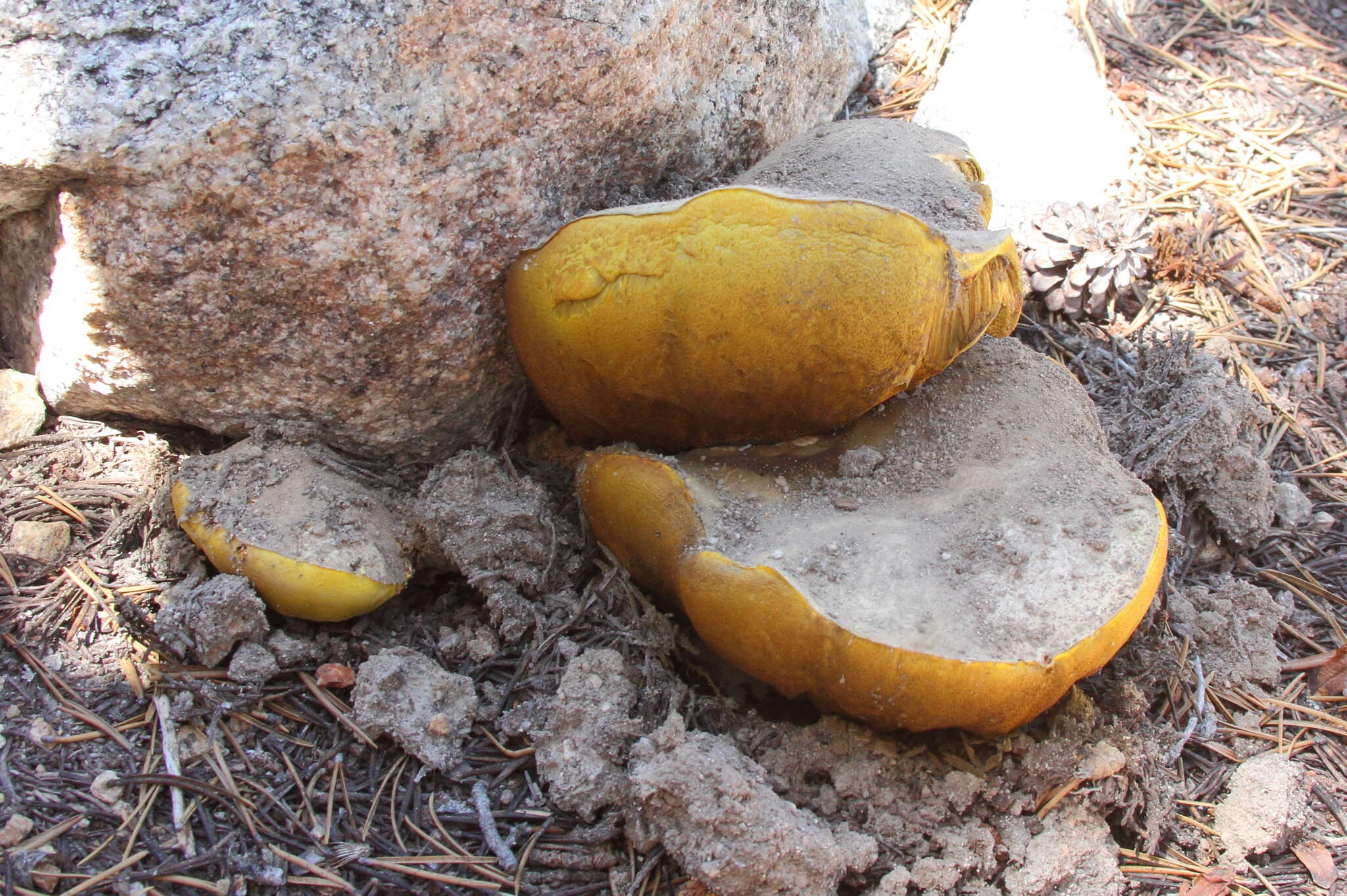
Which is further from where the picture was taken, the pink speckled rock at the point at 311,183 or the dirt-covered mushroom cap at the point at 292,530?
the dirt-covered mushroom cap at the point at 292,530

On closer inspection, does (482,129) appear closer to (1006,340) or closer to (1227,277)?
(1006,340)

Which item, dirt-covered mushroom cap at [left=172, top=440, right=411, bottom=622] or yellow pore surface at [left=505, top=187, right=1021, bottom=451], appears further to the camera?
dirt-covered mushroom cap at [left=172, top=440, right=411, bottom=622]

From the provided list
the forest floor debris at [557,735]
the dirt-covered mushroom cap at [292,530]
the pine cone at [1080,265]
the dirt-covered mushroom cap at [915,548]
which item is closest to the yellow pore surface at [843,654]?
the dirt-covered mushroom cap at [915,548]

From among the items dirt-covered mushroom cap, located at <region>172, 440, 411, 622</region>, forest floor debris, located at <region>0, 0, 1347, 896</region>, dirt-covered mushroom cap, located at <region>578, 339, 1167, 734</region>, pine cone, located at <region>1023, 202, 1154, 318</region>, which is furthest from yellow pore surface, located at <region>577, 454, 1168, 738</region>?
pine cone, located at <region>1023, 202, 1154, 318</region>

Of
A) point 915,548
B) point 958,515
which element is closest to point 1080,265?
point 958,515

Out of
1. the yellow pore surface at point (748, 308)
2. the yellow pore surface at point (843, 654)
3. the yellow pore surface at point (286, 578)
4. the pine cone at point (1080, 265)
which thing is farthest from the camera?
the pine cone at point (1080, 265)

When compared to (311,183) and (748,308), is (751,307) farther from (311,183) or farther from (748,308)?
(311,183)

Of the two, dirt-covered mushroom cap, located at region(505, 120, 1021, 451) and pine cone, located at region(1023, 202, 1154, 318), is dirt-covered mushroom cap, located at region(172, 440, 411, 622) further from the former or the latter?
pine cone, located at region(1023, 202, 1154, 318)

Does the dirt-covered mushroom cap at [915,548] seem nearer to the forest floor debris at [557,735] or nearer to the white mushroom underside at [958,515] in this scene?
the white mushroom underside at [958,515]
